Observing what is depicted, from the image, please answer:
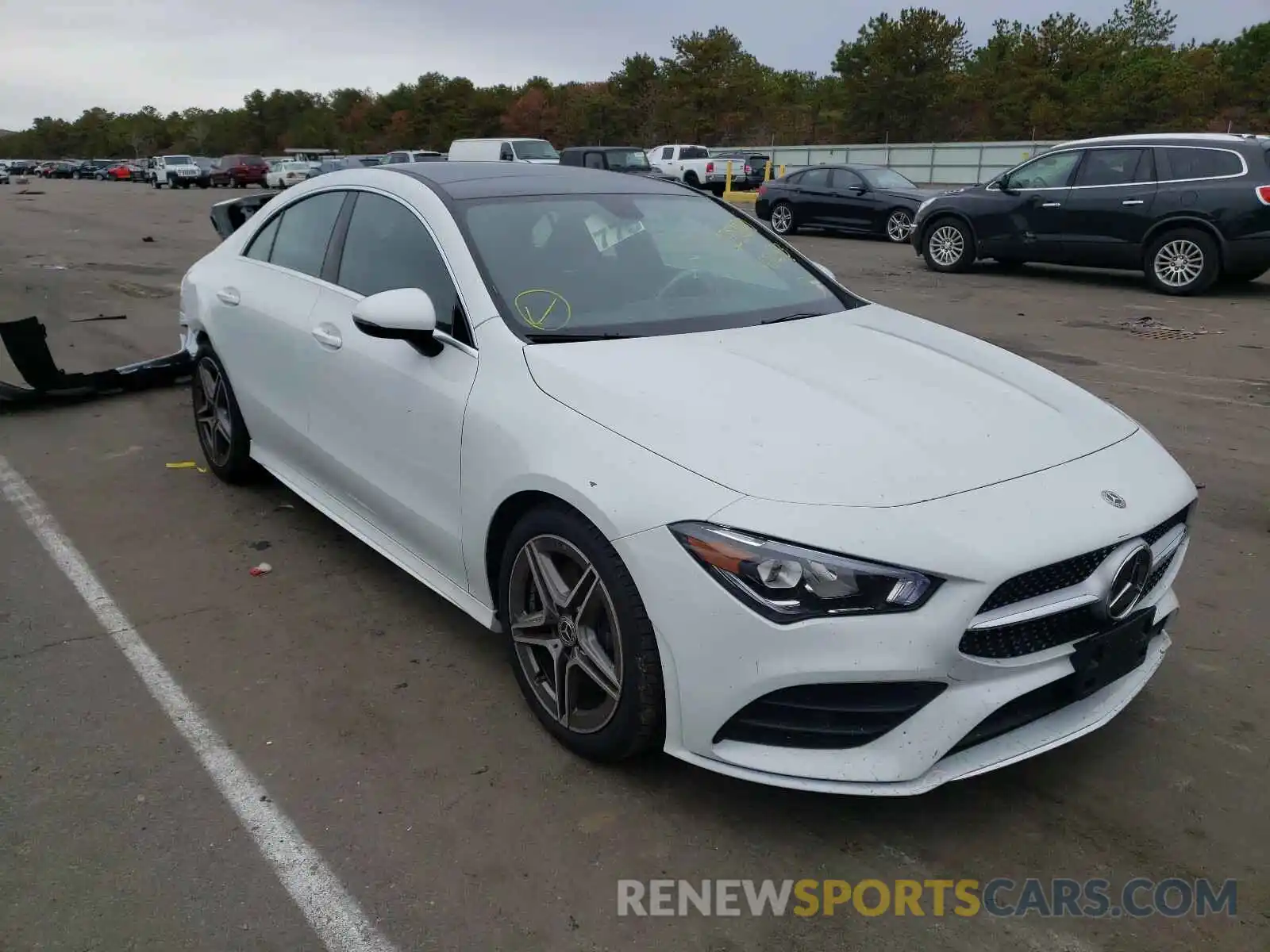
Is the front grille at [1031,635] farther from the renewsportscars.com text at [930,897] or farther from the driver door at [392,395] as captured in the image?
the driver door at [392,395]

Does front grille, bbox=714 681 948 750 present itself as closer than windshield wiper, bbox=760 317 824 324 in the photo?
Yes

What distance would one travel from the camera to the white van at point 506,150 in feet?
93.1

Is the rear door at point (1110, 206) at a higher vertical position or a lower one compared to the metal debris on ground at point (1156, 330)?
higher

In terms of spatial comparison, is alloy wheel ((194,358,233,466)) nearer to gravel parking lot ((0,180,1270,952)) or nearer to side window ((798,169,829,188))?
gravel parking lot ((0,180,1270,952))

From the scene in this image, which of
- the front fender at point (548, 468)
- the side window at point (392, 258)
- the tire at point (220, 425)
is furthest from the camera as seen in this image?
the tire at point (220, 425)

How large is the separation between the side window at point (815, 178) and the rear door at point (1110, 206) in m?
6.80

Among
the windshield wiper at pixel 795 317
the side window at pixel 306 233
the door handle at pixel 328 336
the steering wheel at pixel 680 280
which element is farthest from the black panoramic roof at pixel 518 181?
the windshield wiper at pixel 795 317

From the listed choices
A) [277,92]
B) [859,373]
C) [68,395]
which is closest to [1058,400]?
[859,373]

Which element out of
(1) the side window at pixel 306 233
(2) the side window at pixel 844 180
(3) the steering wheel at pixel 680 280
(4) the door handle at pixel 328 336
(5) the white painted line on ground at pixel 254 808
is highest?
(2) the side window at pixel 844 180

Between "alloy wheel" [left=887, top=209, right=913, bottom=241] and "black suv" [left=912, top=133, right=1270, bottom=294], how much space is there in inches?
173

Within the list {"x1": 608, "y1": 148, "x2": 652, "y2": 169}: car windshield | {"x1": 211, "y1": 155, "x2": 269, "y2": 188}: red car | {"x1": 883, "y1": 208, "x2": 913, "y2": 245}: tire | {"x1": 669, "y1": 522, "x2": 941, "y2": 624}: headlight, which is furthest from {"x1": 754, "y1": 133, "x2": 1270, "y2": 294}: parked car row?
{"x1": 211, "y1": 155, "x2": 269, "y2": 188}: red car

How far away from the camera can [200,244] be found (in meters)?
19.1

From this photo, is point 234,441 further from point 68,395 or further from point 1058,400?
point 1058,400

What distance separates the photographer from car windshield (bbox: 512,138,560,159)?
28.3 m
